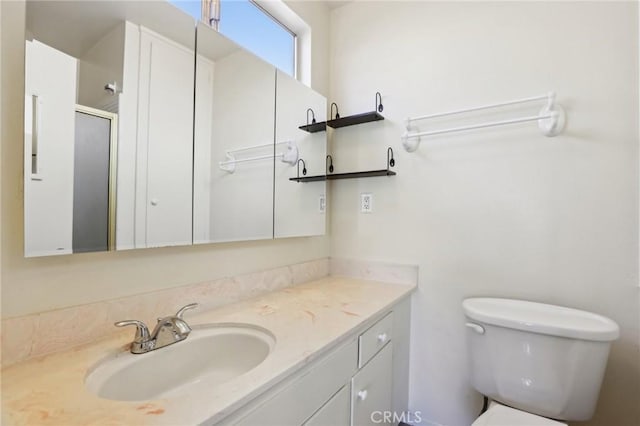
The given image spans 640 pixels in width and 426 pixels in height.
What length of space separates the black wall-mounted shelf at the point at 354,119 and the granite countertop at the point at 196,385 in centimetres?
106

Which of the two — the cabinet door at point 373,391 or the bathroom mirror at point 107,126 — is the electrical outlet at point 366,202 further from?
the bathroom mirror at point 107,126

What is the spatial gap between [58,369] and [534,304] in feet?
5.70

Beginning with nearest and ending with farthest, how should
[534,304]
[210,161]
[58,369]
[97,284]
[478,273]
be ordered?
A: [58,369] → [97,284] → [210,161] → [534,304] → [478,273]

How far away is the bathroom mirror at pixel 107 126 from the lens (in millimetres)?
808

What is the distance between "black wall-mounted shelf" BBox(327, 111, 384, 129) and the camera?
1761 mm

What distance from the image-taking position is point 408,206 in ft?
5.71

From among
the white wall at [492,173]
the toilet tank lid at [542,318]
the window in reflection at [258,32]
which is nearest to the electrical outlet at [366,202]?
the white wall at [492,173]

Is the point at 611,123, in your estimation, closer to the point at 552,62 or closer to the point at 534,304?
the point at 552,62

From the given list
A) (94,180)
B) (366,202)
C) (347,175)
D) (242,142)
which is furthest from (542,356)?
(94,180)

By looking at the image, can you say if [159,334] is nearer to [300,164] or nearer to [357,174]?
[300,164]

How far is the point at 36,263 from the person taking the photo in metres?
0.82

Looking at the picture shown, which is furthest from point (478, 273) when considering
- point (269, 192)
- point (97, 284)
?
point (97, 284)

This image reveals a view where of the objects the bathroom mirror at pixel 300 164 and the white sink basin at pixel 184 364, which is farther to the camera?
the bathroom mirror at pixel 300 164

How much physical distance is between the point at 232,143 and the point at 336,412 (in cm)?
113
